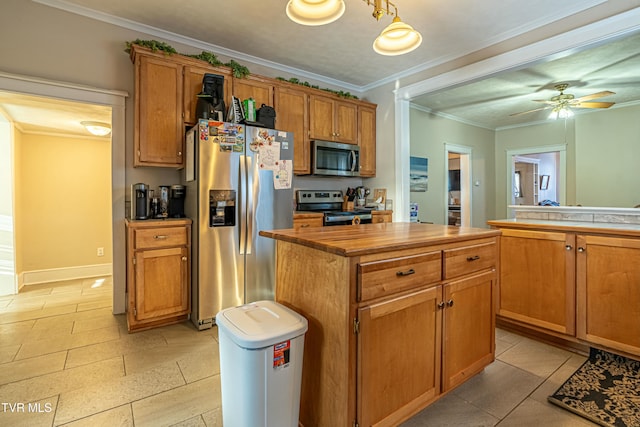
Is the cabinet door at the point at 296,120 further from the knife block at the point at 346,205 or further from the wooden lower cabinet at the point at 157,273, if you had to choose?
the wooden lower cabinet at the point at 157,273

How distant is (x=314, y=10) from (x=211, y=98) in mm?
1572

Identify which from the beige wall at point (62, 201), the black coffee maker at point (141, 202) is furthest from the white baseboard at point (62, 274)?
the black coffee maker at point (141, 202)

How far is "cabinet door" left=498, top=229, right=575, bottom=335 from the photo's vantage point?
7.63 ft

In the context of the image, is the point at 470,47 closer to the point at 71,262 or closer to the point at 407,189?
the point at 407,189

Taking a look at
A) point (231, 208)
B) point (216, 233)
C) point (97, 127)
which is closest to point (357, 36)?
point (231, 208)

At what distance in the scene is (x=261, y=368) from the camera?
4.10 ft

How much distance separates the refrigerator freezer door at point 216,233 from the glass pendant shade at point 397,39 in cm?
148

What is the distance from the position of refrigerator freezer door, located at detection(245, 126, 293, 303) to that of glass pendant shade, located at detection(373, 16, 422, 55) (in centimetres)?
133

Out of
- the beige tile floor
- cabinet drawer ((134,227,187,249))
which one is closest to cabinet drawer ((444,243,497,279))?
the beige tile floor

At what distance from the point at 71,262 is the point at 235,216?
3385 millimetres

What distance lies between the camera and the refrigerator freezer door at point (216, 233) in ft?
→ 8.89

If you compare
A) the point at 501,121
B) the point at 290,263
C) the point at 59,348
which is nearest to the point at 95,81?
the point at 59,348

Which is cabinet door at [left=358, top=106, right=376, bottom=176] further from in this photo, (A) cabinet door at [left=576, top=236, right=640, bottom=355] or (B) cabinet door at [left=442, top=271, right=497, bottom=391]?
(B) cabinet door at [left=442, top=271, right=497, bottom=391]

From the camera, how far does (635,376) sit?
80.0 inches
